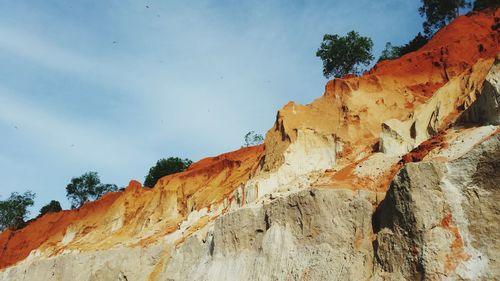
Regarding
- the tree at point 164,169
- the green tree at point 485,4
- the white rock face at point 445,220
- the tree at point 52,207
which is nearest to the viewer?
the white rock face at point 445,220

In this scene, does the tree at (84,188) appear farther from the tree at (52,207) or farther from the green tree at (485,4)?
the green tree at (485,4)

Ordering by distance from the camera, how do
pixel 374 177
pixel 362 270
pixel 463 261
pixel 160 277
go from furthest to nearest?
1. pixel 160 277
2. pixel 374 177
3. pixel 362 270
4. pixel 463 261

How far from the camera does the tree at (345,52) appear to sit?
39562mm

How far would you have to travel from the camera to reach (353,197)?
15.7 metres

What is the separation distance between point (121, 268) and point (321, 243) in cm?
1263

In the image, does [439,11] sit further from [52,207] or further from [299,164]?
[52,207]


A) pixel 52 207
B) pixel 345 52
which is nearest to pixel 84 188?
pixel 52 207

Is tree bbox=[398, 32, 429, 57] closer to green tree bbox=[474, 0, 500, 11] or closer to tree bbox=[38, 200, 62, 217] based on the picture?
green tree bbox=[474, 0, 500, 11]

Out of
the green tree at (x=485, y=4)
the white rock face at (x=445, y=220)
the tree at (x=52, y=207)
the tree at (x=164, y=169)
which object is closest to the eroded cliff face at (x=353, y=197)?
the white rock face at (x=445, y=220)

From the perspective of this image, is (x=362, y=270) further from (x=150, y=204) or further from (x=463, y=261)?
(x=150, y=204)

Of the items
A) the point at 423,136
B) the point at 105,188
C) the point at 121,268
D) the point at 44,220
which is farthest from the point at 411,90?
the point at 105,188

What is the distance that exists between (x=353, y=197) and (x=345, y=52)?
25.9 m

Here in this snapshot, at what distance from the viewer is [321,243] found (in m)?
15.3

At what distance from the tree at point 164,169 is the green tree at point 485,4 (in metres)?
31.3
